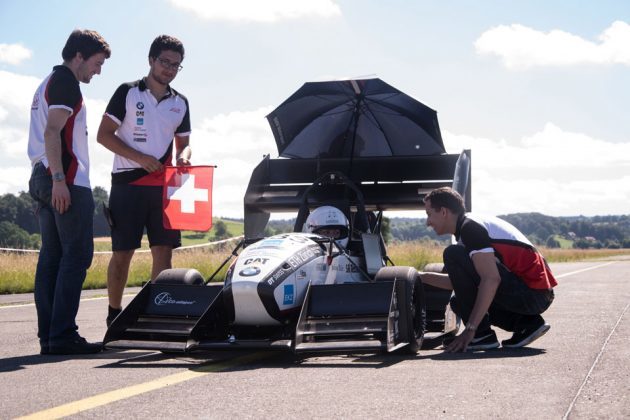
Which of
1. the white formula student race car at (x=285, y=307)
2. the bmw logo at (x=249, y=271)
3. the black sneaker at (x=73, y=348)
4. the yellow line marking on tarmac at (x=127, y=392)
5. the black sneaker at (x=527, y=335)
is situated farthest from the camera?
the black sneaker at (x=527, y=335)

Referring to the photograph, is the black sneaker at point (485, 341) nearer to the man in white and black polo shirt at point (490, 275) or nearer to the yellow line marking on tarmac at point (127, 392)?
the man in white and black polo shirt at point (490, 275)

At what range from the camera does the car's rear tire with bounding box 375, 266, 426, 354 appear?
639 centimetres

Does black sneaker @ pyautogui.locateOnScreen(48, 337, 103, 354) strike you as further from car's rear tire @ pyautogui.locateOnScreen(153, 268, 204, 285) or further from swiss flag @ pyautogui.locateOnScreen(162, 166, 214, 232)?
swiss flag @ pyautogui.locateOnScreen(162, 166, 214, 232)

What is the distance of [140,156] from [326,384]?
11.6ft

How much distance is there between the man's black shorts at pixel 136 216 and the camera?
7.68 meters

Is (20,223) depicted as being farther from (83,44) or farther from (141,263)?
(83,44)

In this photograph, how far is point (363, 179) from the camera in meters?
11.9

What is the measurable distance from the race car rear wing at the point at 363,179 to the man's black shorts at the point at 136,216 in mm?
3319

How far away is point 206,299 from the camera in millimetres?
6676

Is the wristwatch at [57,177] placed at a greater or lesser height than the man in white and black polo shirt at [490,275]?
greater

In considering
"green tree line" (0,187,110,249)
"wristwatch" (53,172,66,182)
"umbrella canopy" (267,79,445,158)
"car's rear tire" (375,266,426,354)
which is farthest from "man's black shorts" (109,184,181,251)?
"green tree line" (0,187,110,249)

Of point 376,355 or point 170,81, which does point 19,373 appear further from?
point 170,81

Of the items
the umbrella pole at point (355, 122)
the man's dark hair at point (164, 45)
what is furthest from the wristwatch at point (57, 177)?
the umbrella pole at point (355, 122)

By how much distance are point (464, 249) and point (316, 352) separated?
171cm
